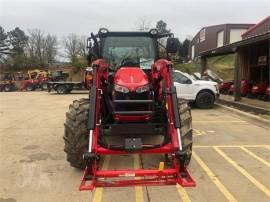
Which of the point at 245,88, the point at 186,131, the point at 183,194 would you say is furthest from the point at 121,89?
the point at 245,88

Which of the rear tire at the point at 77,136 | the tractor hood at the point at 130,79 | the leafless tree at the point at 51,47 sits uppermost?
the leafless tree at the point at 51,47

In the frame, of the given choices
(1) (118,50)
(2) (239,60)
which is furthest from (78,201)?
(2) (239,60)

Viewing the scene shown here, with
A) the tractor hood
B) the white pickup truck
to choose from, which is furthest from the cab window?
the tractor hood

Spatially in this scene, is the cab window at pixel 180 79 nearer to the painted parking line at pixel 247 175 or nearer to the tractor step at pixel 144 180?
the painted parking line at pixel 247 175

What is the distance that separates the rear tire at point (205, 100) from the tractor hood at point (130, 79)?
37.0ft

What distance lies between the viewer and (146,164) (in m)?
7.43

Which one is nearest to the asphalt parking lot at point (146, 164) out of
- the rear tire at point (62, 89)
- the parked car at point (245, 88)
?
the parked car at point (245, 88)

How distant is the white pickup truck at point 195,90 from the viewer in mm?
17781

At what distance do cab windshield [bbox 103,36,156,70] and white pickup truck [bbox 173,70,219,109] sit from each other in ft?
31.1

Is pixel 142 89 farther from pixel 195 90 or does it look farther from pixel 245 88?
pixel 245 88

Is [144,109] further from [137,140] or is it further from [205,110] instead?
[205,110]

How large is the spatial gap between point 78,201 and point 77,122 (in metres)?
1.48

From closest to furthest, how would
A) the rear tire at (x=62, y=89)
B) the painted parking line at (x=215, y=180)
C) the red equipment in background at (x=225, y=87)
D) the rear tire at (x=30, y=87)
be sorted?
the painted parking line at (x=215, y=180) < the red equipment in background at (x=225, y=87) < the rear tire at (x=62, y=89) < the rear tire at (x=30, y=87)

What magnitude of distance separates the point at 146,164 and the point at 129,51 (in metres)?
2.38
